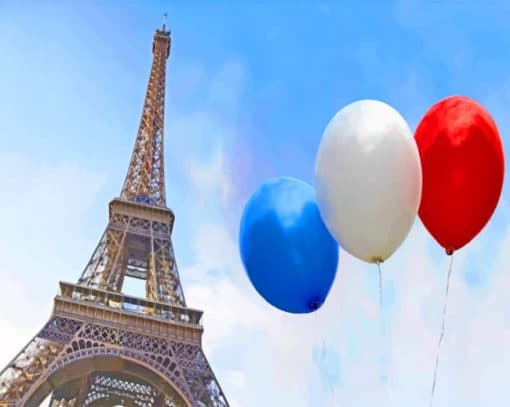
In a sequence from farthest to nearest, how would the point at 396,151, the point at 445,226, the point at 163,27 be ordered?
1. the point at 163,27
2. the point at 445,226
3. the point at 396,151

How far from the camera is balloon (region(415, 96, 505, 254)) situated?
211 inches

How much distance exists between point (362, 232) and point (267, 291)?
4.22 ft

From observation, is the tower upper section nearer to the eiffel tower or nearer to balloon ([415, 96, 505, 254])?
the eiffel tower

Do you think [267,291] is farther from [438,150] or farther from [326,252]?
[438,150]

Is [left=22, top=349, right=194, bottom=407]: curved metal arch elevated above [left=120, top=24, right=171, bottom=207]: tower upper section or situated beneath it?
situated beneath

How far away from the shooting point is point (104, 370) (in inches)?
925

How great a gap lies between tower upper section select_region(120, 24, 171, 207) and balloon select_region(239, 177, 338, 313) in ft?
75.0

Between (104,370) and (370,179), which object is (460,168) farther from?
(104,370)

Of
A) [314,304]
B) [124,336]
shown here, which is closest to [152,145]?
[124,336]

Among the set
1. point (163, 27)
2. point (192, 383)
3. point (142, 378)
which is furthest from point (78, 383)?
point (163, 27)

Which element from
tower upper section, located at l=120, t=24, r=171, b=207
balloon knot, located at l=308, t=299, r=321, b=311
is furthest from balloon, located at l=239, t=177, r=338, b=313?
tower upper section, located at l=120, t=24, r=171, b=207

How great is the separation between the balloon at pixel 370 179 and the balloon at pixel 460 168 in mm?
270

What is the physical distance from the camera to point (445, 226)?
5602mm

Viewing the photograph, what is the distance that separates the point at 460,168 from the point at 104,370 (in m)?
20.7
